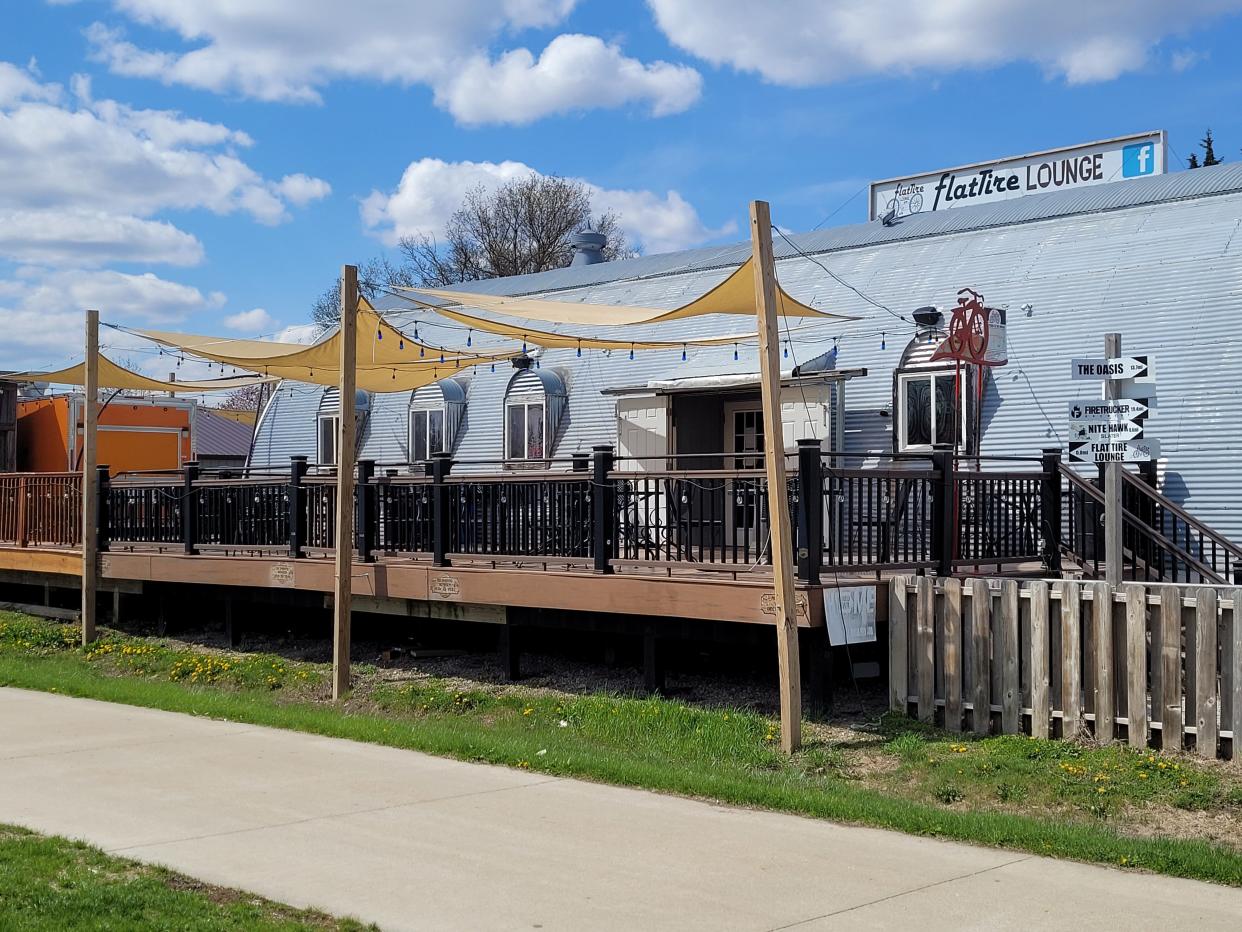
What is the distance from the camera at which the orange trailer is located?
83.5ft

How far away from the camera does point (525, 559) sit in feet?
43.1

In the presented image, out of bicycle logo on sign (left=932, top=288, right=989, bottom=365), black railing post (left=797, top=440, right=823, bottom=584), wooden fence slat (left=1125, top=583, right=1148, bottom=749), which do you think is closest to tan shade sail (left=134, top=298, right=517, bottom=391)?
bicycle logo on sign (left=932, top=288, right=989, bottom=365)

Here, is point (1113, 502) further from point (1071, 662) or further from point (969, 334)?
point (969, 334)

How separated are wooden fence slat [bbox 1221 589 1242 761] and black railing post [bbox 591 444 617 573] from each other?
513cm

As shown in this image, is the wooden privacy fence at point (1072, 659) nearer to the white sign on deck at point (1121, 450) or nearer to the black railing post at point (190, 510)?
the white sign on deck at point (1121, 450)

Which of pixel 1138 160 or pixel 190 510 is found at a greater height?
pixel 1138 160

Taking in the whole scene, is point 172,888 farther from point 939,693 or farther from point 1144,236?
point 1144,236

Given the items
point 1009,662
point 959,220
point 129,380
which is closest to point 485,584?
point 1009,662

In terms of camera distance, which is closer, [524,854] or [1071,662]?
[524,854]

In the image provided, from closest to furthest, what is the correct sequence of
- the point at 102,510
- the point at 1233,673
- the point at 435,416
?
the point at 1233,673, the point at 102,510, the point at 435,416

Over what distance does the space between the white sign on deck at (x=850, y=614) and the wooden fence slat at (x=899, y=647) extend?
25cm

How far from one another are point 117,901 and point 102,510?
12907 mm

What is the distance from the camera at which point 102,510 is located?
18.2 m

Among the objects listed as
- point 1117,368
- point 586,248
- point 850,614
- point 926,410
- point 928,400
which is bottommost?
point 850,614
